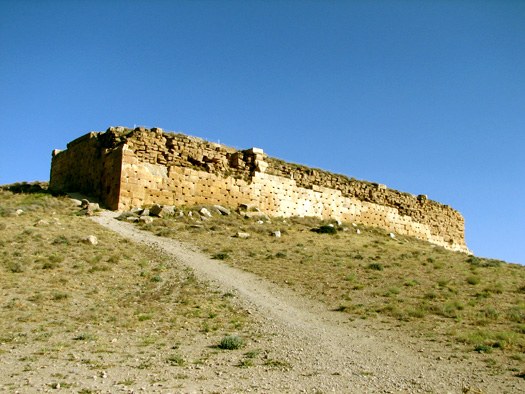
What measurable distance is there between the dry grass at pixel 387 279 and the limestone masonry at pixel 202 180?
2052 mm

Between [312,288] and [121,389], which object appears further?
[312,288]

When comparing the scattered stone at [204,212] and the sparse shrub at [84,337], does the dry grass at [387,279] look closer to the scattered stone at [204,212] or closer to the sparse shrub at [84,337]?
the scattered stone at [204,212]

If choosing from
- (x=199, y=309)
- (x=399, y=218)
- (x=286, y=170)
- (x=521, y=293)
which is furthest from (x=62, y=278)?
(x=399, y=218)

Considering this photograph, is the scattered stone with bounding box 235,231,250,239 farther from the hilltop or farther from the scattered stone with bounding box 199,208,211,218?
the scattered stone with bounding box 199,208,211,218

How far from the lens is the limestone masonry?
72.2 ft

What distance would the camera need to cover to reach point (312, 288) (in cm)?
1342

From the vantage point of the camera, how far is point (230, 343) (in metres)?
8.79

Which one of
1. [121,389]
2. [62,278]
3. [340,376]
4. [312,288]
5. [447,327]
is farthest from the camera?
[312,288]

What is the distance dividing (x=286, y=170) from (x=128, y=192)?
30.0 ft

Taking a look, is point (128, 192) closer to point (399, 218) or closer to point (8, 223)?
point (8, 223)

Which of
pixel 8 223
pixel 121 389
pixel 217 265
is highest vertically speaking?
pixel 8 223

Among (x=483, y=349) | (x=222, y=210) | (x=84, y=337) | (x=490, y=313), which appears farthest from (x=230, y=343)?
(x=222, y=210)

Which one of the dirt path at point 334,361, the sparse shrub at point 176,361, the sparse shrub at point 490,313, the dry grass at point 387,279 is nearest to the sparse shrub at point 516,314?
the dry grass at point 387,279

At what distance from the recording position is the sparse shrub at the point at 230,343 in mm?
8773
